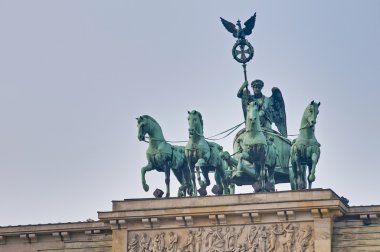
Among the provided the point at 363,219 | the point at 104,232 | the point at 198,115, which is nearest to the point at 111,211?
the point at 104,232

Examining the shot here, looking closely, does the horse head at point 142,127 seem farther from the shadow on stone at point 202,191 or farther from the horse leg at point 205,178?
the shadow on stone at point 202,191

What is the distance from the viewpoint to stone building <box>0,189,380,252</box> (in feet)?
158

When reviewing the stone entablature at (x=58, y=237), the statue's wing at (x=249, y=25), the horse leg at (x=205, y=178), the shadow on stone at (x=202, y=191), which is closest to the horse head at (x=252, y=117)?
the horse leg at (x=205, y=178)

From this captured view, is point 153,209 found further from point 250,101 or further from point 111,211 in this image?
point 250,101

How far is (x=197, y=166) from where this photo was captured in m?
51.2

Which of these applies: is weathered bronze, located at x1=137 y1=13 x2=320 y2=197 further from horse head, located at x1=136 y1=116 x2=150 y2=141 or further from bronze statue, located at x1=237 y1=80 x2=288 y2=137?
bronze statue, located at x1=237 y1=80 x2=288 y2=137

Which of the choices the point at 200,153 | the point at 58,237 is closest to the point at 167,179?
the point at 200,153

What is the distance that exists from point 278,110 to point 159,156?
6.50 meters

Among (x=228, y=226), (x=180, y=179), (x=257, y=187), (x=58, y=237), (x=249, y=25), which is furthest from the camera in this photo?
(x=249, y=25)

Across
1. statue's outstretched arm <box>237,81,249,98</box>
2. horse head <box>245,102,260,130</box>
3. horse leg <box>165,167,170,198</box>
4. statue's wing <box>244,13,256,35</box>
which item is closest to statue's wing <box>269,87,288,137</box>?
statue's outstretched arm <box>237,81,249,98</box>

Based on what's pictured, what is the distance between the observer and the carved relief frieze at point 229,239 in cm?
4841

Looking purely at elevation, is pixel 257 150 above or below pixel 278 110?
below

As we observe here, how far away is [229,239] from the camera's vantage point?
4903 cm

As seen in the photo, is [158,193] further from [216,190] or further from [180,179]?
[216,190]
